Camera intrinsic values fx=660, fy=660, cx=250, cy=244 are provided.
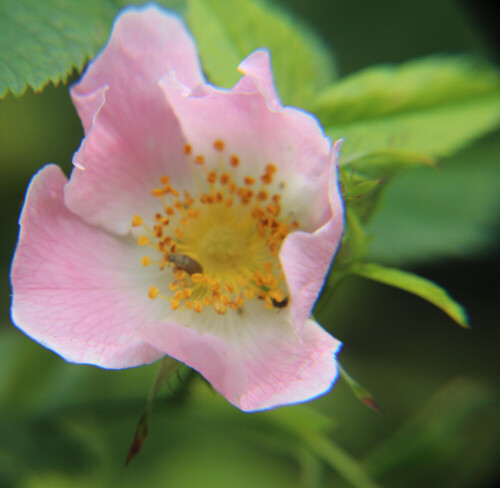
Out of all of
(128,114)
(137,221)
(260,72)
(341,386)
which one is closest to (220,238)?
(137,221)

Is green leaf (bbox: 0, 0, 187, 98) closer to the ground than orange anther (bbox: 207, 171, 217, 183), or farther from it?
farther from it

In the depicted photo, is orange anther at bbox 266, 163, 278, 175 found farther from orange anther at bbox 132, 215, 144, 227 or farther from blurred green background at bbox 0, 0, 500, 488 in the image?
blurred green background at bbox 0, 0, 500, 488

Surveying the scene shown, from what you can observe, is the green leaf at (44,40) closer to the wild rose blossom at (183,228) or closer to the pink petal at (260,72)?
the wild rose blossom at (183,228)

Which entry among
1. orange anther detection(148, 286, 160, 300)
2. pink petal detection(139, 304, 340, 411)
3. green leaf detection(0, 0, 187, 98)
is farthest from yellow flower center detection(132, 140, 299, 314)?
green leaf detection(0, 0, 187, 98)

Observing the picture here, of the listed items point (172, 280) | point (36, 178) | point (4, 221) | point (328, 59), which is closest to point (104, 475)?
point (4, 221)

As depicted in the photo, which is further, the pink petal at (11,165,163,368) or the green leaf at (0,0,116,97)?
the green leaf at (0,0,116,97)

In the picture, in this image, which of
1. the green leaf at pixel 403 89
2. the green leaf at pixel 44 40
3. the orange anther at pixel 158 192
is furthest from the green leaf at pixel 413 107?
the green leaf at pixel 44 40

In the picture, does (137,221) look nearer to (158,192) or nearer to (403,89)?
(158,192)
